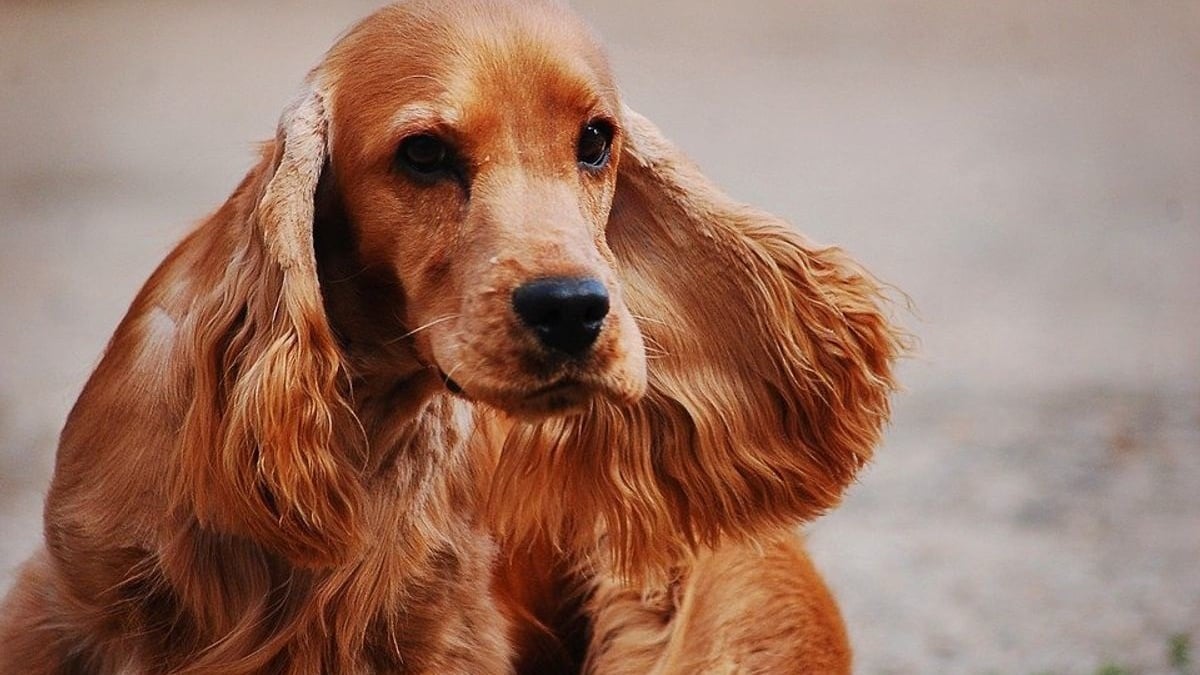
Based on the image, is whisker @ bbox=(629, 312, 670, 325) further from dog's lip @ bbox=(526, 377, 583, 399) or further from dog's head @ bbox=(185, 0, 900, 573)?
dog's lip @ bbox=(526, 377, 583, 399)

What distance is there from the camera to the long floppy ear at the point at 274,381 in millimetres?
2709

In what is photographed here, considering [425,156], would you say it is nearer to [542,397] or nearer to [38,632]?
[542,397]

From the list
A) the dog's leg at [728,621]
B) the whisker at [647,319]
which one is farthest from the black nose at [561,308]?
the dog's leg at [728,621]

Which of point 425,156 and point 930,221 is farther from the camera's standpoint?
point 930,221

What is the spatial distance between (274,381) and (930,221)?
17.6ft

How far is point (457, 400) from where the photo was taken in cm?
312

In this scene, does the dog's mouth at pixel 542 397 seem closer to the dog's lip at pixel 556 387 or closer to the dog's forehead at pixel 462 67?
the dog's lip at pixel 556 387

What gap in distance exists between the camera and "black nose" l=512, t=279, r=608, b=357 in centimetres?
249

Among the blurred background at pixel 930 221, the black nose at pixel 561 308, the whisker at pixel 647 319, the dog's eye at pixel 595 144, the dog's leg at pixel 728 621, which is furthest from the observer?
the blurred background at pixel 930 221

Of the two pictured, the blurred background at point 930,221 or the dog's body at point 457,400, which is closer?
the dog's body at point 457,400

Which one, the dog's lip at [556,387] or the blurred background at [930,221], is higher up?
the blurred background at [930,221]

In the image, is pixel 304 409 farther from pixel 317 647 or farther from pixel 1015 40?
pixel 1015 40

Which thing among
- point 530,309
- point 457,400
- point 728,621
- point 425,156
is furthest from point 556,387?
point 728,621

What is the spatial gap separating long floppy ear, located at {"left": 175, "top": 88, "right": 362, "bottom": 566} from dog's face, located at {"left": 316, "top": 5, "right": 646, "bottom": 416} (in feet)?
0.35
